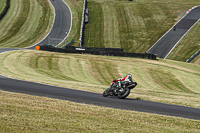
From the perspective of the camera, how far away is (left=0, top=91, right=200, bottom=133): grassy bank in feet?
27.6

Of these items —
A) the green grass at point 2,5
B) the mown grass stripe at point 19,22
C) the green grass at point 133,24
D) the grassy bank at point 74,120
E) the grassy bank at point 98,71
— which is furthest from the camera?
the green grass at point 2,5

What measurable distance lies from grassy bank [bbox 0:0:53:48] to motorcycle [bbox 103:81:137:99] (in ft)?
147

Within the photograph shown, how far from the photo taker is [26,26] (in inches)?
2724

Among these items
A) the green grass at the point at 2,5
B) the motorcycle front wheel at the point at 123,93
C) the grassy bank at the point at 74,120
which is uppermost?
the green grass at the point at 2,5

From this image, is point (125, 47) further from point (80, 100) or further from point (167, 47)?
point (80, 100)

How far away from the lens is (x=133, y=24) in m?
73.2

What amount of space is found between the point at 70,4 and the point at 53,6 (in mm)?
5875

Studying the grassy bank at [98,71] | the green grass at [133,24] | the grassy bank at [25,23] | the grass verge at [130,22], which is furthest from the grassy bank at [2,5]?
the grassy bank at [98,71]

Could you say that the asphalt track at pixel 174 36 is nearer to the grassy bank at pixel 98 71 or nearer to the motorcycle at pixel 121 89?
the grassy bank at pixel 98 71

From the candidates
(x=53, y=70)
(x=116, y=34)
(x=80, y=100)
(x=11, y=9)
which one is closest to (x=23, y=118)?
(x=80, y=100)

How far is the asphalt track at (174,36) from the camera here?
57.1m

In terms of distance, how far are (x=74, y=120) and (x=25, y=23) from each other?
65.6 m

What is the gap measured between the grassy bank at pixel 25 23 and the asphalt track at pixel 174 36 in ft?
90.9

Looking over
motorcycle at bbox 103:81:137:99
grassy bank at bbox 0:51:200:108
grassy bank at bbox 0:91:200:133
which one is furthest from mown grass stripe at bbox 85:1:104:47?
grassy bank at bbox 0:91:200:133
